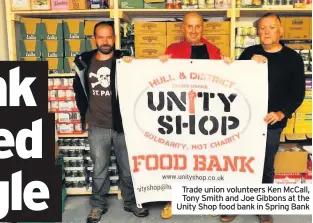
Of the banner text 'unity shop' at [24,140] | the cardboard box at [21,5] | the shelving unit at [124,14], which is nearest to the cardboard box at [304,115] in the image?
the shelving unit at [124,14]

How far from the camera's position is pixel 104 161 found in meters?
2.73

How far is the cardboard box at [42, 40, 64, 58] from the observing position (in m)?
2.99

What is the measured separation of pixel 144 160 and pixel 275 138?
2.96 feet

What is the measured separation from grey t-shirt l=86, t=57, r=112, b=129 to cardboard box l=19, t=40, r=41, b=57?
0.63 meters

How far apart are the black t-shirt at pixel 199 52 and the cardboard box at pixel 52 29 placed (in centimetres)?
111

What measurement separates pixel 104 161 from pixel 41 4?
134cm

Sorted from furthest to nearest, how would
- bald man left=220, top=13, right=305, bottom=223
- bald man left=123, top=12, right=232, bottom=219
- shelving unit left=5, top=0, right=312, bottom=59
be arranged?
shelving unit left=5, top=0, right=312, bottom=59, bald man left=123, top=12, right=232, bottom=219, bald man left=220, top=13, right=305, bottom=223

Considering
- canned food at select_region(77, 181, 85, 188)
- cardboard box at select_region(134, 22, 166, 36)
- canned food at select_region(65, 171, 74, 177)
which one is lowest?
canned food at select_region(77, 181, 85, 188)

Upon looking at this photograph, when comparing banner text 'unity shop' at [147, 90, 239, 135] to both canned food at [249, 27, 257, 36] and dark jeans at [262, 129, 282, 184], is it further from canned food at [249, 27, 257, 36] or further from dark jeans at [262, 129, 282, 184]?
canned food at [249, 27, 257, 36]

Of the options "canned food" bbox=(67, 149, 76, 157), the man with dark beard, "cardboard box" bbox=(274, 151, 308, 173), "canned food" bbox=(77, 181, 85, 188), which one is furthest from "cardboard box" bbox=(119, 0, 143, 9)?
"cardboard box" bbox=(274, 151, 308, 173)

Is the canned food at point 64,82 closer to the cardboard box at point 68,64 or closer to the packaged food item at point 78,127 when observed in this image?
the cardboard box at point 68,64

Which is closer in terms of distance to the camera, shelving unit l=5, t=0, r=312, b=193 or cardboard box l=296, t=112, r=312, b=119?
shelving unit l=5, t=0, r=312, b=193

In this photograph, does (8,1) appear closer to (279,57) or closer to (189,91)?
(189,91)

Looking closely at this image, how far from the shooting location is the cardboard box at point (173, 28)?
2.95m
